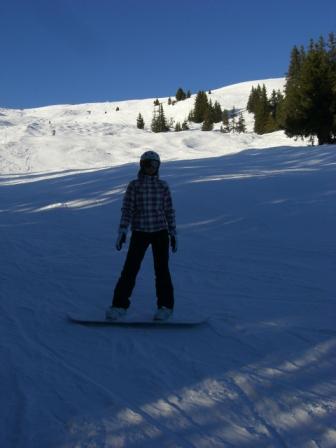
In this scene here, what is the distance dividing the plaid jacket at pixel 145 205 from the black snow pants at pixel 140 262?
0.10 metres

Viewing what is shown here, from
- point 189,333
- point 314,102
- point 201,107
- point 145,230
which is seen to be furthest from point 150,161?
point 201,107

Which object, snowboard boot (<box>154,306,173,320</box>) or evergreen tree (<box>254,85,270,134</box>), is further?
evergreen tree (<box>254,85,270,134</box>)

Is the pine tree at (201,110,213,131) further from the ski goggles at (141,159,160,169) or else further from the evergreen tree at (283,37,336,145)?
the ski goggles at (141,159,160,169)

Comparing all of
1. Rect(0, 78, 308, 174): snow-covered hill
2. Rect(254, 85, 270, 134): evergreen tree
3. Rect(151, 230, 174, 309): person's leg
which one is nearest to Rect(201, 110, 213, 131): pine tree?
Rect(254, 85, 270, 134): evergreen tree

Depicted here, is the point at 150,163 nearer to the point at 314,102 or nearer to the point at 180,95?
the point at 314,102

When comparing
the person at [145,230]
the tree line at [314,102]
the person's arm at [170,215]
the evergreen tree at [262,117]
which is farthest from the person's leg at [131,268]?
the evergreen tree at [262,117]

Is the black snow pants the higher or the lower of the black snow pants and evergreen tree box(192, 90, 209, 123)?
the lower

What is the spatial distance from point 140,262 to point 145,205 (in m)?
0.66

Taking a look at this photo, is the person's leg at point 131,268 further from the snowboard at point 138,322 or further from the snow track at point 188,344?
the snow track at point 188,344

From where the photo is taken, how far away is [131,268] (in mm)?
5082

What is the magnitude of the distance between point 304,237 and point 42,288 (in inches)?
204

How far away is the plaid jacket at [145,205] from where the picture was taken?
5.04m

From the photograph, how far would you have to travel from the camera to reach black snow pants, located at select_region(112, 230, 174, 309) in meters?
5.07

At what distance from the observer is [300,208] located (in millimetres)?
10750
